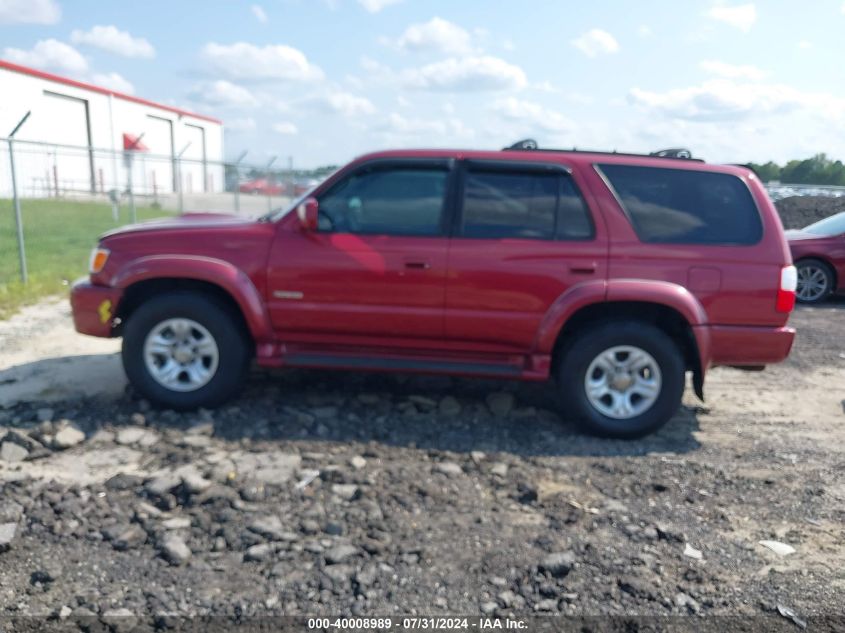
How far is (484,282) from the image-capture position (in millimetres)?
4762

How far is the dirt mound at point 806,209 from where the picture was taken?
18828 millimetres

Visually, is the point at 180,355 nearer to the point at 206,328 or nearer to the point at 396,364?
the point at 206,328

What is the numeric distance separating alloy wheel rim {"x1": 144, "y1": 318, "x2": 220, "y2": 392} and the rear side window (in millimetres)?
2984

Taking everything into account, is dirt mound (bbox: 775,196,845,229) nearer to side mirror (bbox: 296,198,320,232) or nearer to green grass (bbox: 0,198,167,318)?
green grass (bbox: 0,198,167,318)

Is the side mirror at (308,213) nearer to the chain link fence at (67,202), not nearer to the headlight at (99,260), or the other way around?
the headlight at (99,260)

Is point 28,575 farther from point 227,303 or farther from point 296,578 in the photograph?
point 227,303

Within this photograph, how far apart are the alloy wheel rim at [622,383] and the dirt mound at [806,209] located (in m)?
16.1

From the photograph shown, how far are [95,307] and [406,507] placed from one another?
8.94 feet

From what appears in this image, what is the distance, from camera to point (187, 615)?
9.30 feet

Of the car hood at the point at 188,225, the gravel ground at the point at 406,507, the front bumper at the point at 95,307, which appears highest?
the car hood at the point at 188,225

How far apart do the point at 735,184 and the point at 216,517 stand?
3.83 m

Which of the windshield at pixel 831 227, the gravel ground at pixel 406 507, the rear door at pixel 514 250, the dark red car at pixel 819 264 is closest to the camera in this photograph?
the gravel ground at pixel 406 507

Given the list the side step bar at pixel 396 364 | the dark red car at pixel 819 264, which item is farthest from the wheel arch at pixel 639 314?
the dark red car at pixel 819 264

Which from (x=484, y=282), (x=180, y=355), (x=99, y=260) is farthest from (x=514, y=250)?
(x=99, y=260)
